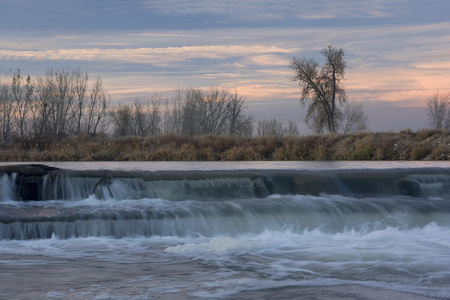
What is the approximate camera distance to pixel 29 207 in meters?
12.2

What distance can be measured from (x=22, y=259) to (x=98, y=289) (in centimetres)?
245

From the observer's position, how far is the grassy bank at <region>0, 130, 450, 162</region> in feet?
97.0

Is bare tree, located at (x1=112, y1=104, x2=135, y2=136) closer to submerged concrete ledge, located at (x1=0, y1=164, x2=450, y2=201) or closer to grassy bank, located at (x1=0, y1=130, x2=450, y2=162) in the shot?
grassy bank, located at (x1=0, y1=130, x2=450, y2=162)

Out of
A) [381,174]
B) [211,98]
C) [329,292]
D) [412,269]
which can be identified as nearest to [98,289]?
[329,292]

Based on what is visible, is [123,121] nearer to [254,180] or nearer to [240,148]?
[240,148]

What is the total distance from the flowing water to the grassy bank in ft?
46.8

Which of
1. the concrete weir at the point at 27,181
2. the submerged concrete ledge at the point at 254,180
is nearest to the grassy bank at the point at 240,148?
the submerged concrete ledge at the point at 254,180

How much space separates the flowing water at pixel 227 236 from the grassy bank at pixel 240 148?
14258 millimetres

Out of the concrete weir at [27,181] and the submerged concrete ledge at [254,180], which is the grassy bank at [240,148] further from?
the concrete weir at [27,181]

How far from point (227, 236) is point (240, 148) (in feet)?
66.1

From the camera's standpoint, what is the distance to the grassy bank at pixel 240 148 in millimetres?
29578

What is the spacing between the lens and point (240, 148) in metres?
30.8

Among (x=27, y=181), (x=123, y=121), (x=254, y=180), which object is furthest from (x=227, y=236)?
(x=123, y=121)

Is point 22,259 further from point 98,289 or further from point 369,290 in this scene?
point 369,290
